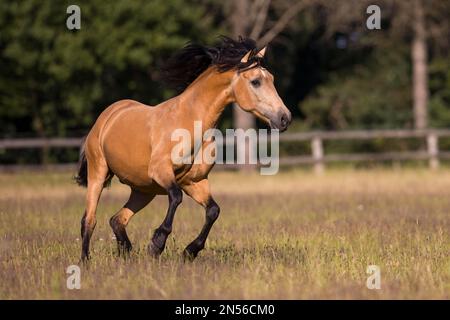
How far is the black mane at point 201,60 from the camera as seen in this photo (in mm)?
8469

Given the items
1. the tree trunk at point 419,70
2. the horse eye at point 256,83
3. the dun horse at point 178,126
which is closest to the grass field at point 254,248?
the dun horse at point 178,126

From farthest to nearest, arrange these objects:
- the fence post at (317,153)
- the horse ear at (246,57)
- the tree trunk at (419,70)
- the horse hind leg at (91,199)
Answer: the tree trunk at (419,70) → the fence post at (317,153) → the horse hind leg at (91,199) → the horse ear at (246,57)

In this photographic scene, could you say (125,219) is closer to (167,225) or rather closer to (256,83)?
(167,225)

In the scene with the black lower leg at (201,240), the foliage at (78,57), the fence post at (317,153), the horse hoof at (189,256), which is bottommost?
the horse hoof at (189,256)

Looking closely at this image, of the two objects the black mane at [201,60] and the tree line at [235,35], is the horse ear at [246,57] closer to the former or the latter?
the black mane at [201,60]

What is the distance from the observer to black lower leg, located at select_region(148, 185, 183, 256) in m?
8.02

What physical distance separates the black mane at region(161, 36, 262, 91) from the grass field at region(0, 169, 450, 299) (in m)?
1.79

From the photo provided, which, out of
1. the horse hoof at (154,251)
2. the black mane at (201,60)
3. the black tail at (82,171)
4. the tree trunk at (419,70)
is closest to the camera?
the horse hoof at (154,251)

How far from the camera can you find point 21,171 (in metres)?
25.2

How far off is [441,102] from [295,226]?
79.9 ft

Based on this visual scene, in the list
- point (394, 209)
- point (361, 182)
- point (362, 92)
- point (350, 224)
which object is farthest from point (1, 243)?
point (362, 92)

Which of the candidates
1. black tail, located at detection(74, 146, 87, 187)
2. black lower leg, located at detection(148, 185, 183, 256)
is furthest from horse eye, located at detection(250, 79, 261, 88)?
black tail, located at detection(74, 146, 87, 187)

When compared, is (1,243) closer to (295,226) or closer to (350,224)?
(295,226)
